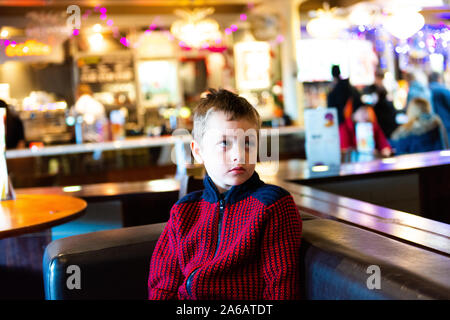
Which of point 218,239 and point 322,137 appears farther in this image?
point 322,137

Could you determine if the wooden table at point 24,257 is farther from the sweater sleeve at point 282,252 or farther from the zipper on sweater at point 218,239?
the sweater sleeve at point 282,252

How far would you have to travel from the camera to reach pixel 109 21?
9172 millimetres

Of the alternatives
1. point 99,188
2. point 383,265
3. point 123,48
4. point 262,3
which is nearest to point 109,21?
point 123,48

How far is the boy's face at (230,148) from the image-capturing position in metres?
1.49

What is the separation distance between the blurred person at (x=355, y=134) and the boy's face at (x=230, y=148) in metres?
3.03

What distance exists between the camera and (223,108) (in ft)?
5.01

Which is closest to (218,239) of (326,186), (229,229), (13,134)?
(229,229)

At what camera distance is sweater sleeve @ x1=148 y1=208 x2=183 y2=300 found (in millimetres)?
1513

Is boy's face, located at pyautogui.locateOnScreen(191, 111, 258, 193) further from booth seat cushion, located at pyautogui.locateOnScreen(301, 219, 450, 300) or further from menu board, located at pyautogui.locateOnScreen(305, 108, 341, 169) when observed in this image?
menu board, located at pyautogui.locateOnScreen(305, 108, 341, 169)

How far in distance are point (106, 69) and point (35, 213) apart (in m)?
7.28

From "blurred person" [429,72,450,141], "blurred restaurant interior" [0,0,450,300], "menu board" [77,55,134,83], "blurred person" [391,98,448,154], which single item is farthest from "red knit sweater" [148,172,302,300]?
"menu board" [77,55,134,83]

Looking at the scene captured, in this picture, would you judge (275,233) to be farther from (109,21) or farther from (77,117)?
(109,21)

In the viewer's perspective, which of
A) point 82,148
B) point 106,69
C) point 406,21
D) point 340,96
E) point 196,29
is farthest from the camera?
point 106,69

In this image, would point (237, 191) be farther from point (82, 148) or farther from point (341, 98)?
point (82, 148)
